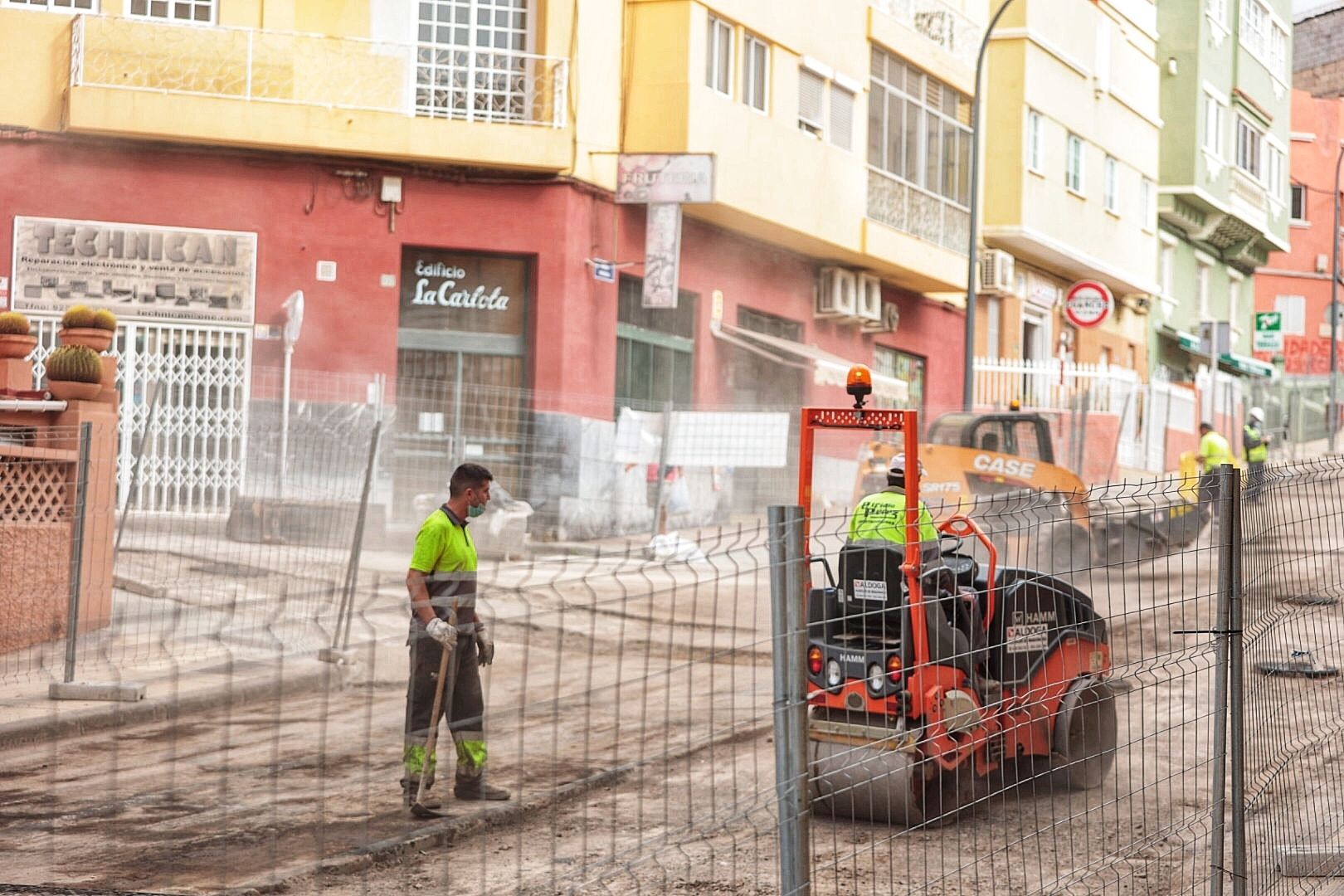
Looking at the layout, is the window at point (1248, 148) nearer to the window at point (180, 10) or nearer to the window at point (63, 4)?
the window at point (180, 10)

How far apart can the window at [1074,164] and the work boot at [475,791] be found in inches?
1185

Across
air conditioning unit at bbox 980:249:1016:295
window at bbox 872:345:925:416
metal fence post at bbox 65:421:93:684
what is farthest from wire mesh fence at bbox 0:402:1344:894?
air conditioning unit at bbox 980:249:1016:295

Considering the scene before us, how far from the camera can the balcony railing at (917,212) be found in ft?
93.5

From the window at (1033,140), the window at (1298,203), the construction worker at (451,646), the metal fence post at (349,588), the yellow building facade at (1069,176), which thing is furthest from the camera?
the window at (1298,203)

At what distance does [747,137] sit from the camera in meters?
24.3

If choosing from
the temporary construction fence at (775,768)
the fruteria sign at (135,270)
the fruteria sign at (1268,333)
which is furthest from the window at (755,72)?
the fruteria sign at (1268,333)

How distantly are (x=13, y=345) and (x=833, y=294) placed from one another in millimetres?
16215

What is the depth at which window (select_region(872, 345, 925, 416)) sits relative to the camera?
101 ft

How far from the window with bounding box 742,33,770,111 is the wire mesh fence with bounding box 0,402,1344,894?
1524 cm

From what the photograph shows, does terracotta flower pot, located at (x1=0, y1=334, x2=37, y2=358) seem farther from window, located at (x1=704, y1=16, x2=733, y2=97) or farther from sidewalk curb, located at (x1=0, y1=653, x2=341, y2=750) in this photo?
window, located at (x1=704, y1=16, x2=733, y2=97)

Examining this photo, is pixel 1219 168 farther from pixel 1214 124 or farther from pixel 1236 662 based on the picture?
pixel 1236 662

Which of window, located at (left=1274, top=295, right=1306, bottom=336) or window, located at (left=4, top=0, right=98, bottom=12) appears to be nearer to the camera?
window, located at (left=4, top=0, right=98, bottom=12)

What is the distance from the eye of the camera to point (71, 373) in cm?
1352

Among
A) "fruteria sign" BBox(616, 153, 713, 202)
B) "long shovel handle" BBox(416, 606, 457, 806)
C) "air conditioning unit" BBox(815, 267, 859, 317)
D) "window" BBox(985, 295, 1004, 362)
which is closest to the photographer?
"long shovel handle" BBox(416, 606, 457, 806)
